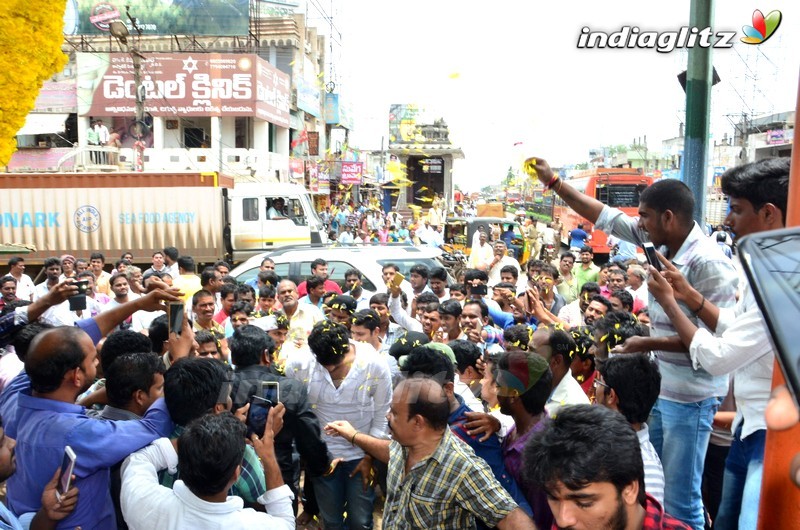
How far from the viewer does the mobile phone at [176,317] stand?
3.83m

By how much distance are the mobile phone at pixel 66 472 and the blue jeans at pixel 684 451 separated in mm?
2568

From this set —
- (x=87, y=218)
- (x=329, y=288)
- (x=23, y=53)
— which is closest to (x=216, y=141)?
(x=87, y=218)

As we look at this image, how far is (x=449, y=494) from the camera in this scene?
91.3 inches

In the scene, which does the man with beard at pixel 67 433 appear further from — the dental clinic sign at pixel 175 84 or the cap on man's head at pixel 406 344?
the dental clinic sign at pixel 175 84

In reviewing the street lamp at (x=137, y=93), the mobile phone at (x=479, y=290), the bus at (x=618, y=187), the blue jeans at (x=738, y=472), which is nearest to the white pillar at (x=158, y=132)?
the street lamp at (x=137, y=93)

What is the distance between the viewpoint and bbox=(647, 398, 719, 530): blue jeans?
121 inches

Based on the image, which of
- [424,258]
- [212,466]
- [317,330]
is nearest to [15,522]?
[212,466]

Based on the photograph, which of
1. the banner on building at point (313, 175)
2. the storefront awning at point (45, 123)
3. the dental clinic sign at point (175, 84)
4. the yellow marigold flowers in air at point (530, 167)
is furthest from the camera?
the banner on building at point (313, 175)

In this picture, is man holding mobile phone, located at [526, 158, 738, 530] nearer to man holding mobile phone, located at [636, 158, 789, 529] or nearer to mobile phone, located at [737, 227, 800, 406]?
man holding mobile phone, located at [636, 158, 789, 529]

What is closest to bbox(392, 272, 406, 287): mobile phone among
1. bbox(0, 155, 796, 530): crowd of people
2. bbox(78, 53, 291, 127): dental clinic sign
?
bbox(0, 155, 796, 530): crowd of people

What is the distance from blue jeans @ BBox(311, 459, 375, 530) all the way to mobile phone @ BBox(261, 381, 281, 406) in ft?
2.63

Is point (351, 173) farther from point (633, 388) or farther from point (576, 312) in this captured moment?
point (633, 388)

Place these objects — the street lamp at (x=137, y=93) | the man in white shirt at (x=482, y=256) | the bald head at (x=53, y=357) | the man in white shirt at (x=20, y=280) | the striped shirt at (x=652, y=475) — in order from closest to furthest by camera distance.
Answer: the striped shirt at (x=652, y=475) → the bald head at (x=53, y=357) → the man in white shirt at (x=20, y=280) → the man in white shirt at (x=482, y=256) → the street lamp at (x=137, y=93)

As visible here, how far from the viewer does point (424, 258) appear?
29.7 feet
